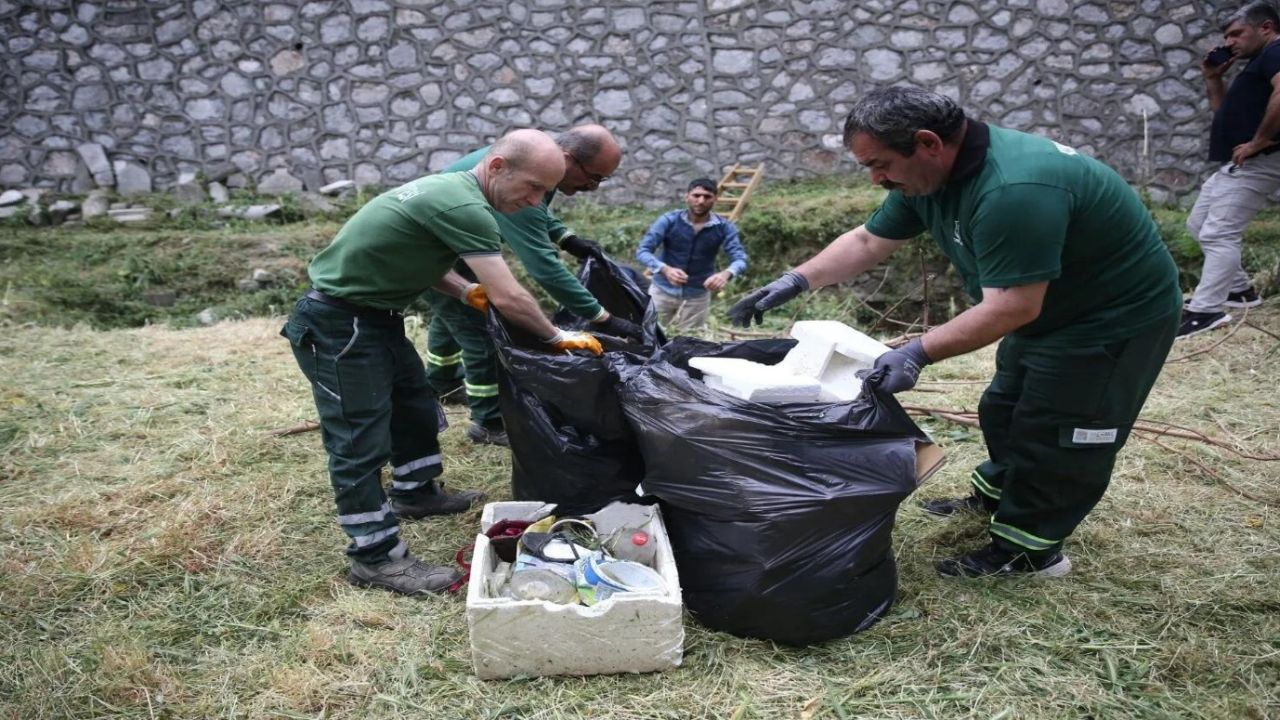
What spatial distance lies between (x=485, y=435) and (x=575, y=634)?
191 centimetres

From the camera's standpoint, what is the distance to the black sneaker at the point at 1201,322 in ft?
16.6

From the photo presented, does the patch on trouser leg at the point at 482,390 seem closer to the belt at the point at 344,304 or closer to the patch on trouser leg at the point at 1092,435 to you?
the belt at the point at 344,304

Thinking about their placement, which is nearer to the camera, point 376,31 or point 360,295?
point 360,295

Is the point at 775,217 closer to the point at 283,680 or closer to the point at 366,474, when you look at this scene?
the point at 366,474

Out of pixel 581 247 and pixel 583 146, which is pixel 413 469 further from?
pixel 583 146

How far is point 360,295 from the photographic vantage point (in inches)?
97.4

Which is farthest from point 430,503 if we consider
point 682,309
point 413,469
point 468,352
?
point 682,309

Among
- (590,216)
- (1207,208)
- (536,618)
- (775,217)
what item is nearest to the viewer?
(536,618)

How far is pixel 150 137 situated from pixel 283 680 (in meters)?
8.91

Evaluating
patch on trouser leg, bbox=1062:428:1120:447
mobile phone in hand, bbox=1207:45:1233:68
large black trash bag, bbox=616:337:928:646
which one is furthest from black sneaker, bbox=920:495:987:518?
mobile phone in hand, bbox=1207:45:1233:68

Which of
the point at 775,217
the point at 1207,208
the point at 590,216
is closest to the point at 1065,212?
the point at 1207,208

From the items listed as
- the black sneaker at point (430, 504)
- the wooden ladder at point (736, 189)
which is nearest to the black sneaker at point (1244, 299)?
the wooden ladder at point (736, 189)

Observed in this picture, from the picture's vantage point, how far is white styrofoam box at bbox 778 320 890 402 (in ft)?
7.73

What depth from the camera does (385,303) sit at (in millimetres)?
2539
